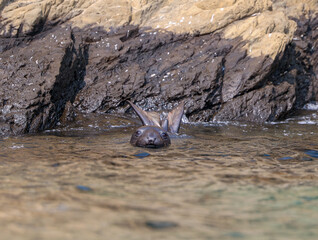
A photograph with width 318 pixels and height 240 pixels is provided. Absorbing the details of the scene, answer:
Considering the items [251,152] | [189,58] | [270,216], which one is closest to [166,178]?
[270,216]

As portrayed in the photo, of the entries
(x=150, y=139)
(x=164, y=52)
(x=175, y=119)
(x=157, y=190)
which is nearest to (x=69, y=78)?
(x=164, y=52)

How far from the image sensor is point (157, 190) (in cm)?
294

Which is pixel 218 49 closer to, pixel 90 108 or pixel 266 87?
pixel 266 87

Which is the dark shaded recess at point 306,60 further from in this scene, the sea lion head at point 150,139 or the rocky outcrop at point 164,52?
the sea lion head at point 150,139

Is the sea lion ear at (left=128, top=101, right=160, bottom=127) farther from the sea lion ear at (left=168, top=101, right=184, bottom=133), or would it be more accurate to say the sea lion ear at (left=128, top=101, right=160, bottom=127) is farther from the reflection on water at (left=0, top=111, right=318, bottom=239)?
the reflection on water at (left=0, top=111, right=318, bottom=239)

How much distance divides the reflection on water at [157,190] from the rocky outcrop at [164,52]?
11.1ft

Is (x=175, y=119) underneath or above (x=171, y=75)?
underneath

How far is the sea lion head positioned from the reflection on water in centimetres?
20

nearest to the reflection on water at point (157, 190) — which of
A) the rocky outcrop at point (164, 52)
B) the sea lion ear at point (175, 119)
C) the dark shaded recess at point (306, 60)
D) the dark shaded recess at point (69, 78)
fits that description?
the sea lion ear at point (175, 119)

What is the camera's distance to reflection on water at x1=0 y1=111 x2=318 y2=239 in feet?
6.57

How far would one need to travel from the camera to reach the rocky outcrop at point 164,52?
9.17 meters

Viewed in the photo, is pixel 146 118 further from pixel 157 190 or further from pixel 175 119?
pixel 157 190

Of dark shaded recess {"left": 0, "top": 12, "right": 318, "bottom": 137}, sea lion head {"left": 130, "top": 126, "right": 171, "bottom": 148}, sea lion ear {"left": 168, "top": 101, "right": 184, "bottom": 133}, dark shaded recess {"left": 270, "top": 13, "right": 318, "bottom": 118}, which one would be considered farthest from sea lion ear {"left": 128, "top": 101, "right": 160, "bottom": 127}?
dark shaded recess {"left": 270, "top": 13, "right": 318, "bottom": 118}

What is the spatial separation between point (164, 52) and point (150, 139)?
462 cm
